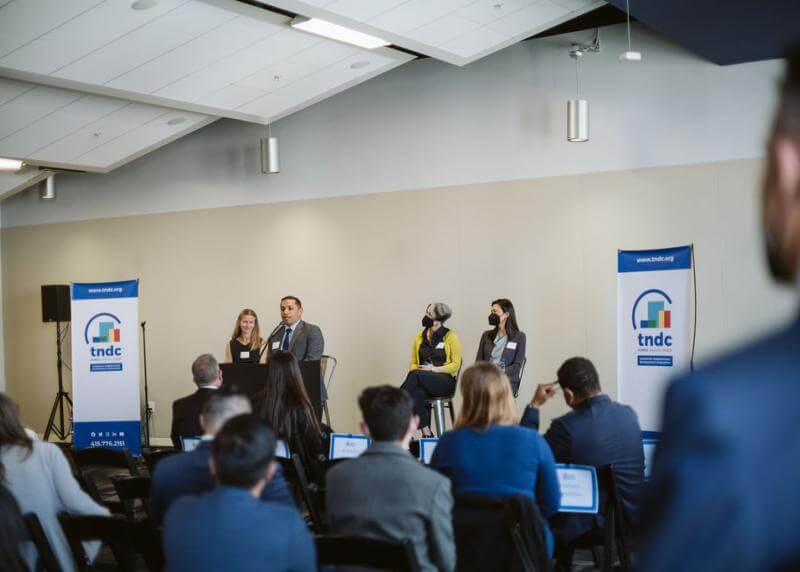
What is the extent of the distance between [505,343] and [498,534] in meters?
5.25

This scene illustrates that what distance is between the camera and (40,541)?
3.40 m

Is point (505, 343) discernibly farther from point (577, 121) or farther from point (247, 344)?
point (247, 344)

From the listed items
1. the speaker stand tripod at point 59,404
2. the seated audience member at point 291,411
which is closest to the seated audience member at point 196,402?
the seated audience member at point 291,411

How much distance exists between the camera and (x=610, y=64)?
8867mm

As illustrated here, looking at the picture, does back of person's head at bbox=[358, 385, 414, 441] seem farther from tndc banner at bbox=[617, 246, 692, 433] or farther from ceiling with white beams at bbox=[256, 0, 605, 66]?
ceiling with white beams at bbox=[256, 0, 605, 66]

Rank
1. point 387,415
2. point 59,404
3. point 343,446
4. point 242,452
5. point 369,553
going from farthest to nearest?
point 59,404
point 343,446
point 387,415
point 369,553
point 242,452

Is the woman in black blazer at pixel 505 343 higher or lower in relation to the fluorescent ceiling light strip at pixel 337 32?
lower

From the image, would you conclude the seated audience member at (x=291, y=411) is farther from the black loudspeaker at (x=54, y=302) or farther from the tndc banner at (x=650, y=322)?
the black loudspeaker at (x=54, y=302)

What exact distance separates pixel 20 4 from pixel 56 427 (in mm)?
7810

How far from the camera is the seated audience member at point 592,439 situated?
14.0 feet

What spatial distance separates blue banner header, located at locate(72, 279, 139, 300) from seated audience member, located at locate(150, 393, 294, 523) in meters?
5.76

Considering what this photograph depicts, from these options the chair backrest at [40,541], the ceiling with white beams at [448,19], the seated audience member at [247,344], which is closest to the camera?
the chair backrest at [40,541]

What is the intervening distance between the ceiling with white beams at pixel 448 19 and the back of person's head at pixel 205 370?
2.52 metres

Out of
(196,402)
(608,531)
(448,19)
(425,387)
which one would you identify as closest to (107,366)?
(425,387)
